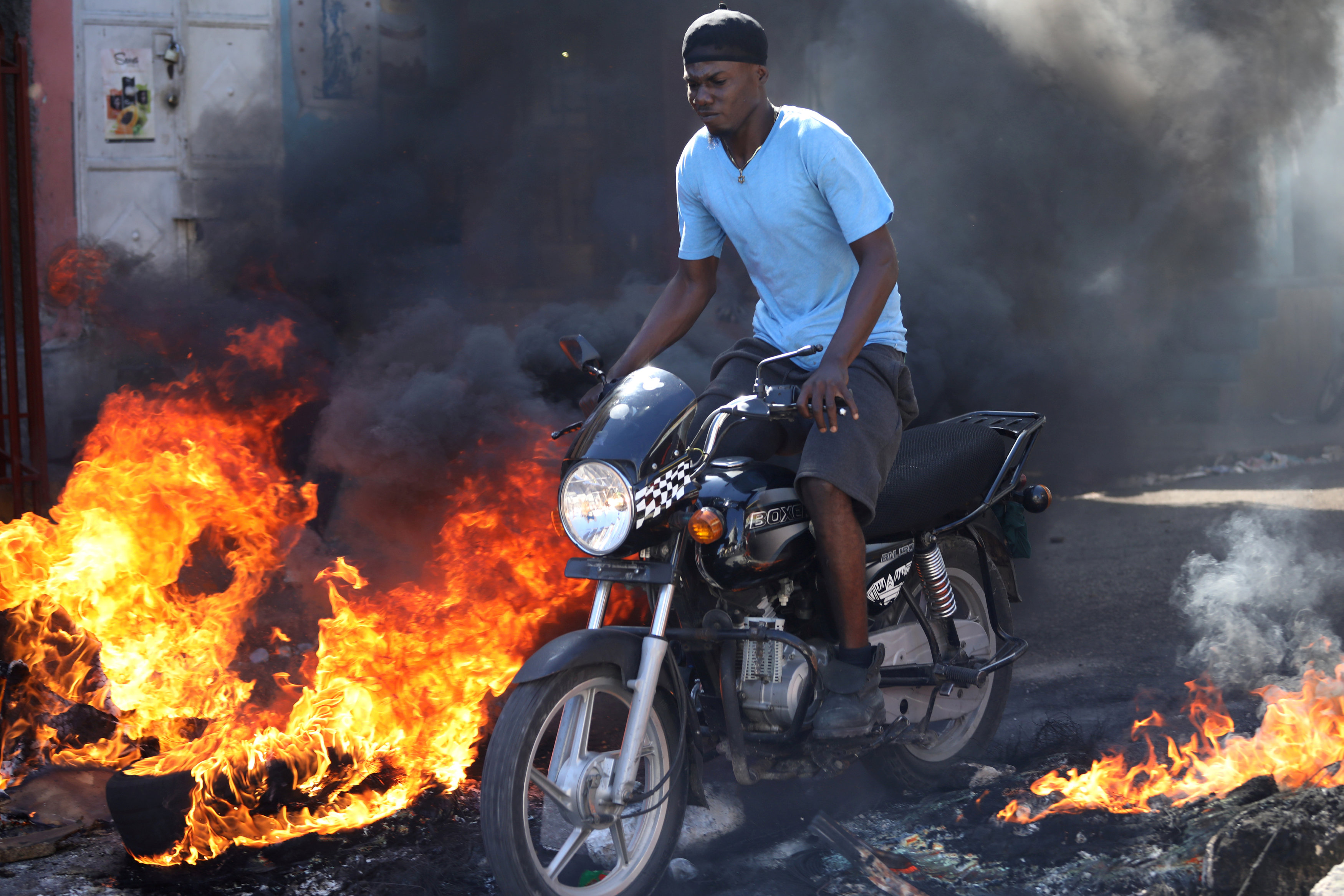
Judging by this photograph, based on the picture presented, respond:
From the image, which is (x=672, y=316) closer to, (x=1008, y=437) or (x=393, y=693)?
(x=1008, y=437)

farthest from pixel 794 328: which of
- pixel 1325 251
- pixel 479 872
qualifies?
pixel 1325 251

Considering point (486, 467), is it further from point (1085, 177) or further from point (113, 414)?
point (1085, 177)

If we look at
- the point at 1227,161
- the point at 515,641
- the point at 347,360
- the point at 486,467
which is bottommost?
the point at 515,641

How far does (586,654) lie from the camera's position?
2.56 m

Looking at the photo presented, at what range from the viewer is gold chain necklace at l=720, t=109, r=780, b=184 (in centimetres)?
312

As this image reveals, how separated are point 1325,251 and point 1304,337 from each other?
1707 millimetres

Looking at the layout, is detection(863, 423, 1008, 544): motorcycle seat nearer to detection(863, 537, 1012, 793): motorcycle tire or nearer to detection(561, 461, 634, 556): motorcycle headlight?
detection(863, 537, 1012, 793): motorcycle tire

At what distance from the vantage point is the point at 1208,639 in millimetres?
4867

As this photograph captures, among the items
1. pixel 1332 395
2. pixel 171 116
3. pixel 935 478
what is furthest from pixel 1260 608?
pixel 1332 395

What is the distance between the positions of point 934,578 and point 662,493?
4.30ft

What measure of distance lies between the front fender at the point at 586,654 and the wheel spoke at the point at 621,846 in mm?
399

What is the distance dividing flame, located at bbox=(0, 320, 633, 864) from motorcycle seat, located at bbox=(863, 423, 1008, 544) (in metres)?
1.61

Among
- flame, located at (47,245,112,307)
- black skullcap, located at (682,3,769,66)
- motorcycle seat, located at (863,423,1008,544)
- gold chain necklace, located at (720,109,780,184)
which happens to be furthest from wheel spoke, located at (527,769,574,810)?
flame, located at (47,245,112,307)

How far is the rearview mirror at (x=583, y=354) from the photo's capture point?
2.90 meters
